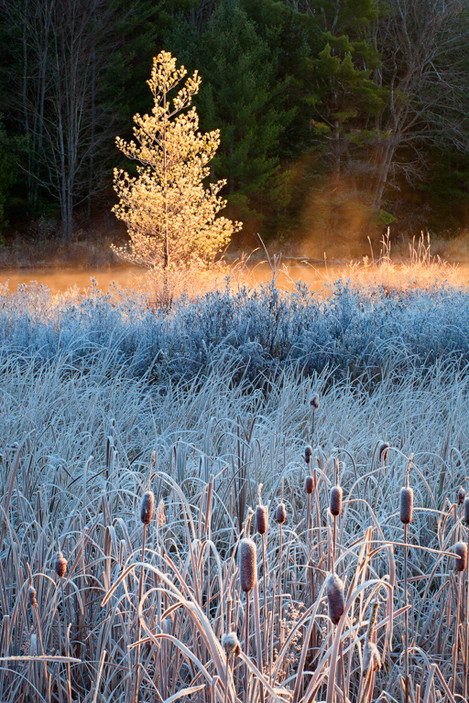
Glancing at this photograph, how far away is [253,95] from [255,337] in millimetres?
15658

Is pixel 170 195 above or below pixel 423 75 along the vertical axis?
below

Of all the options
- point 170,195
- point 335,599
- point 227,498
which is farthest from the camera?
point 170,195

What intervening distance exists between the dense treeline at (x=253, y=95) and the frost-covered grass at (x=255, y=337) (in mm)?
13934

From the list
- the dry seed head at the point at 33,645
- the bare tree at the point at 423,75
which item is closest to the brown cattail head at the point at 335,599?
the dry seed head at the point at 33,645

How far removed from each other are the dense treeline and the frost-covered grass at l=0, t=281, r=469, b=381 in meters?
13.9

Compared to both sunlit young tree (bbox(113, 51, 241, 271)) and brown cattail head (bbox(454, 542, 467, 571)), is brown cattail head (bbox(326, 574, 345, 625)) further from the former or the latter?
sunlit young tree (bbox(113, 51, 241, 271))

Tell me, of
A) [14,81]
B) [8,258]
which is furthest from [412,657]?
[14,81]

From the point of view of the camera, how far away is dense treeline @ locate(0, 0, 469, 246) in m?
18.9

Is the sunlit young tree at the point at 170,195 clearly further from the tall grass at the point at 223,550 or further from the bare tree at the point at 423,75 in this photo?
the bare tree at the point at 423,75

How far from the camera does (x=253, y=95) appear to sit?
1873 cm

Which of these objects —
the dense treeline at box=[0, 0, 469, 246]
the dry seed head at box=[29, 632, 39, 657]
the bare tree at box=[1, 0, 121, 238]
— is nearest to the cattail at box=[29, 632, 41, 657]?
the dry seed head at box=[29, 632, 39, 657]

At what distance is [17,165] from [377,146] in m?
11.8

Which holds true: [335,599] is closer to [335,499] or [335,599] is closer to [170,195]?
[335,499]

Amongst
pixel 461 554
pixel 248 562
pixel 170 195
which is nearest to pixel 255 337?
pixel 461 554
